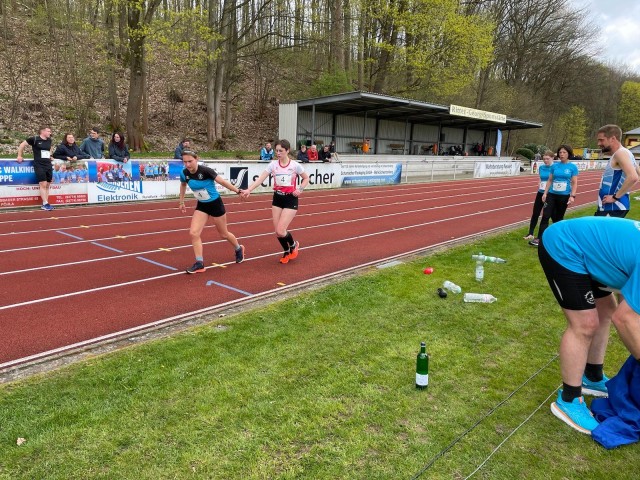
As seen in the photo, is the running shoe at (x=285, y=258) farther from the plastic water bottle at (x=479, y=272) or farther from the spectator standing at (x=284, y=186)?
the plastic water bottle at (x=479, y=272)

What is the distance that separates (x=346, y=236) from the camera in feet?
33.7

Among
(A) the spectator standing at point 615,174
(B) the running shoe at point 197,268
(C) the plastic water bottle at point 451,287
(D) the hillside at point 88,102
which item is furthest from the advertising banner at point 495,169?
(B) the running shoe at point 197,268

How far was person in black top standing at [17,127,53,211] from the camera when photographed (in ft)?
38.7

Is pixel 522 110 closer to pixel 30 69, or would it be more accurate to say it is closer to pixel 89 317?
pixel 30 69

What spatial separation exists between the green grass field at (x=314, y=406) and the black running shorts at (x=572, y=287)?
90 cm

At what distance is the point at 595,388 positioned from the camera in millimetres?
3721

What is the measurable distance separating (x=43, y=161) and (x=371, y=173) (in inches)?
547

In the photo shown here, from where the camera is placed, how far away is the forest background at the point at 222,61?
22.1 metres

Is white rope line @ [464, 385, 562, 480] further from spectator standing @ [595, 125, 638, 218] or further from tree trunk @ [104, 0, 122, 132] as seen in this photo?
tree trunk @ [104, 0, 122, 132]

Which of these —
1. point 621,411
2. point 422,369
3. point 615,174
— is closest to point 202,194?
point 422,369

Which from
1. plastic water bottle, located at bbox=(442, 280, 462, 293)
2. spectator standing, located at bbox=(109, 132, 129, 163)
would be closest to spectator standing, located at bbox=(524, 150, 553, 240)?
plastic water bottle, located at bbox=(442, 280, 462, 293)

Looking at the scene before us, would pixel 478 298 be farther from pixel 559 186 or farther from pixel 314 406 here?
pixel 559 186

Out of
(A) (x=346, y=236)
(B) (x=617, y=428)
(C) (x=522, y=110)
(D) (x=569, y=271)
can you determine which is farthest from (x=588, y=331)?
(C) (x=522, y=110)

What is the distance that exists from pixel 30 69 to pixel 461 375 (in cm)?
3047
